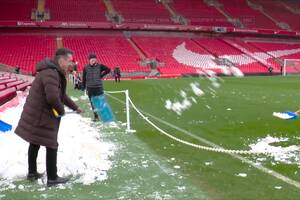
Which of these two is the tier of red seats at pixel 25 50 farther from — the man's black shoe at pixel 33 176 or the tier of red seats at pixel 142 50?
the man's black shoe at pixel 33 176

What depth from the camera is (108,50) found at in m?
44.1

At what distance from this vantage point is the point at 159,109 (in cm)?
1364

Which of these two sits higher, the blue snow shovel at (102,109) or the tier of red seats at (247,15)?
the tier of red seats at (247,15)

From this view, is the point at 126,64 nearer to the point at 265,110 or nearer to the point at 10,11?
the point at 10,11

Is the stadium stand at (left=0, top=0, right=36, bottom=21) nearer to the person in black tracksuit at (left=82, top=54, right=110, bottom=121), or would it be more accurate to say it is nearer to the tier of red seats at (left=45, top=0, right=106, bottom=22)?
the tier of red seats at (left=45, top=0, right=106, bottom=22)

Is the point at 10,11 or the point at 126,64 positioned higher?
the point at 10,11

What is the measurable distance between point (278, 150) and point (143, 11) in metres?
45.3

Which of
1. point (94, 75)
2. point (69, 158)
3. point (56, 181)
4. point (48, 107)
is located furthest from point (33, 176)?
point (94, 75)

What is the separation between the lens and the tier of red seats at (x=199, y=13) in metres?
51.4

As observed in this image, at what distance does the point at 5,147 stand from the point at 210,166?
3071 millimetres

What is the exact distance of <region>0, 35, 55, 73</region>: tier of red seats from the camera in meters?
38.9

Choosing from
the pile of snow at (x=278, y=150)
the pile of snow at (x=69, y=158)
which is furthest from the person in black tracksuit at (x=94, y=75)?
the pile of snow at (x=278, y=150)

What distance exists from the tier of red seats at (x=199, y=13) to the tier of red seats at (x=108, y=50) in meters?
9.24

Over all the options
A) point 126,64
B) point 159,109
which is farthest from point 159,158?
point 126,64
